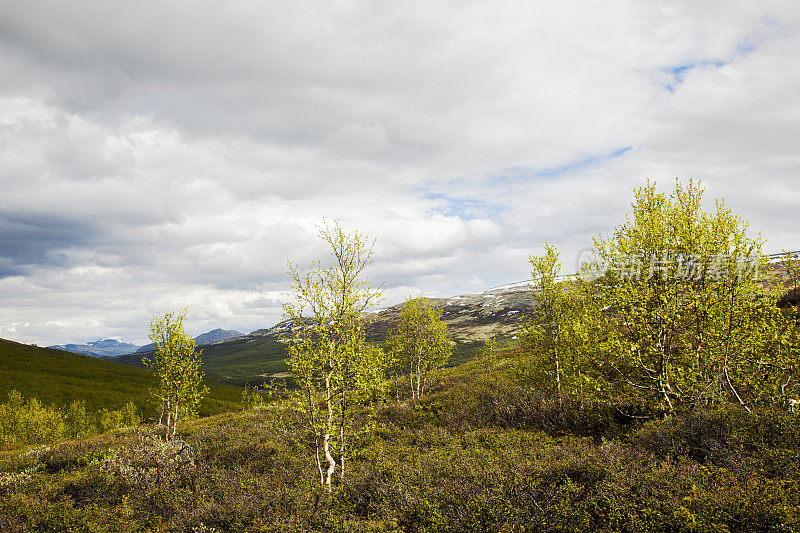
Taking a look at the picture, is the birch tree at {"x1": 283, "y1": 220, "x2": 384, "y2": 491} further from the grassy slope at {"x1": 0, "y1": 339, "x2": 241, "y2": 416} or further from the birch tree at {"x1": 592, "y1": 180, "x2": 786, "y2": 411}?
the grassy slope at {"x1": 0, "y1": 339, "x2": 241, "y2": 416}

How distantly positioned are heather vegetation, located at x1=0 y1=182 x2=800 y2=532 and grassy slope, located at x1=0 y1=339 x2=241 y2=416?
389 ft

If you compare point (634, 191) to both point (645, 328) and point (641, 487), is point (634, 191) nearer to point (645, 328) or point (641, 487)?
point (645, 328)

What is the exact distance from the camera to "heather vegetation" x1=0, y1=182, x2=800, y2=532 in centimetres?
862

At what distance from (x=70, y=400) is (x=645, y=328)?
14703 centimetres

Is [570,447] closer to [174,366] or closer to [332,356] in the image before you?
[332,356]

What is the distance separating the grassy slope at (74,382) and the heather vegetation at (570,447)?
119 m

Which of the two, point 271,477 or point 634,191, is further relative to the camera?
point 634,191

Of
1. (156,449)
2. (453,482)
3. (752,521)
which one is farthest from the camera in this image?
(156,449)

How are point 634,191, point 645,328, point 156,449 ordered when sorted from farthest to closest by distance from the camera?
1. point 156,449
2. point 634,191
3. point 645,328

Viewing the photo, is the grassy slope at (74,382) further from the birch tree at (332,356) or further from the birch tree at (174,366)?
the birch tree at (332,356)

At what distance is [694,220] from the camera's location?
14164 mm

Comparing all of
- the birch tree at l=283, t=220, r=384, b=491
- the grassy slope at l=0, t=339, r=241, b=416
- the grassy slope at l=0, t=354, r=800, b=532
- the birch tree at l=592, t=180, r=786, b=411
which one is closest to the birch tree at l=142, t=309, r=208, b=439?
the grassy slope at l=0, t=354, r=800, b=532

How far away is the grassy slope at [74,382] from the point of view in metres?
108

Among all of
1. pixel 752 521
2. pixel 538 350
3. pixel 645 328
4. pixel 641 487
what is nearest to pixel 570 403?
pixel 538 350
